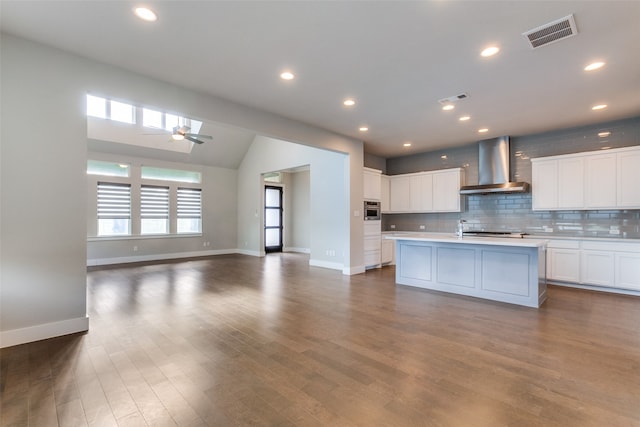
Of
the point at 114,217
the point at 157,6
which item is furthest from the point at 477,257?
the point at 114,217

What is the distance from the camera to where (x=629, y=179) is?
495 cm

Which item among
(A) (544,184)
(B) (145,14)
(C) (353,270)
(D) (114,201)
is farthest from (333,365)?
(D) (114,201)

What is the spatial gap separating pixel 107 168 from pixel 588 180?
36.4 feet

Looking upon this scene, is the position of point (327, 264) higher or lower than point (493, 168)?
lower

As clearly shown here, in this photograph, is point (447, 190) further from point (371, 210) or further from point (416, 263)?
point (416, 263)

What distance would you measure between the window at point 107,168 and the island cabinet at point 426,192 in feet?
24.4

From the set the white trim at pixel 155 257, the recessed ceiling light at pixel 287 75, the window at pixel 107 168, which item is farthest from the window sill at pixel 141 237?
the recessed ceiling light at pixel 287 75

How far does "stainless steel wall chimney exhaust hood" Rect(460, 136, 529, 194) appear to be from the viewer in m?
6.29

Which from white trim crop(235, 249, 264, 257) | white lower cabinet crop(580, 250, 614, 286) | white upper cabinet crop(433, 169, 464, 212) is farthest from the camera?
white trim crop(235, 249, 264, 257)

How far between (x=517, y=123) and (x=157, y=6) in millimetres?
5857

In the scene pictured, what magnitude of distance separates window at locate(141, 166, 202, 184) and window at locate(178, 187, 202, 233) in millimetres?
339

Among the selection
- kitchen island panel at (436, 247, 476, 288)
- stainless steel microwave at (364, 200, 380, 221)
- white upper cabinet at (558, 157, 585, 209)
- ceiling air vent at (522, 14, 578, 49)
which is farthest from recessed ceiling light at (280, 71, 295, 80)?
white upper cabinet at (558, 157, 585, 209)

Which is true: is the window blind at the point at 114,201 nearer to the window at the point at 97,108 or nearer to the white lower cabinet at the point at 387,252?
the window at the point at 97,108

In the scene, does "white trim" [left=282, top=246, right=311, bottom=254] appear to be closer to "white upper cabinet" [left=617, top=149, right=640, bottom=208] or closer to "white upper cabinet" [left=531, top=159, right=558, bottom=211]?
"white upper cabinet" [left=531, top=159, right=558, bottom=211]
